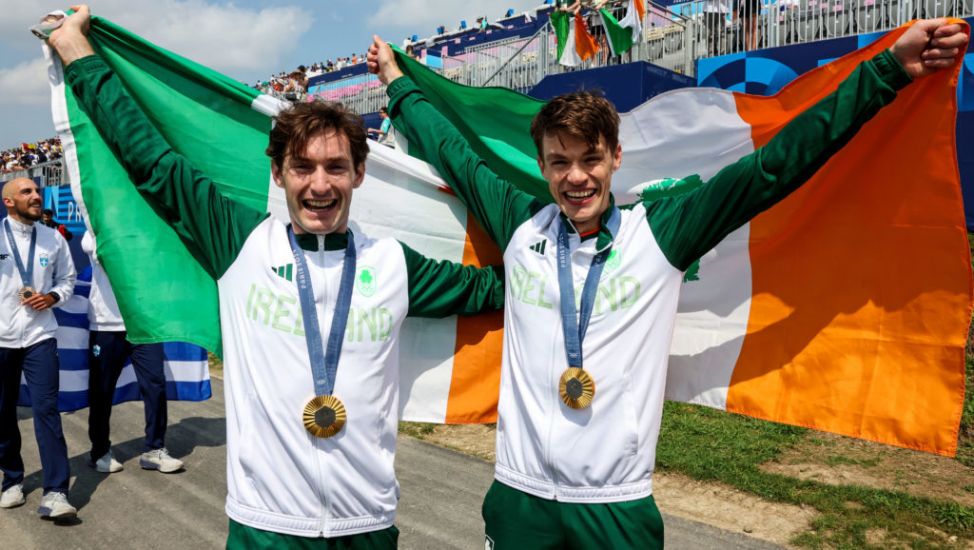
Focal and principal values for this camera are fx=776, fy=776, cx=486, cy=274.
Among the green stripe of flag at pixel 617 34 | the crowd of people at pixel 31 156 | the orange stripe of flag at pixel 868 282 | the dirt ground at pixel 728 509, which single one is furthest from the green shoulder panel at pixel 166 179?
the crowd of people at pixel 31 156

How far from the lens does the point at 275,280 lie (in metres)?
2.47

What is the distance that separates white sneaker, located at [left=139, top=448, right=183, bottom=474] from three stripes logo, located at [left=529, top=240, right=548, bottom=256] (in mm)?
4696

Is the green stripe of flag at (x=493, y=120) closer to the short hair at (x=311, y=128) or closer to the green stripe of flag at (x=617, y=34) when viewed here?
the short hair at (x=311, y=128)

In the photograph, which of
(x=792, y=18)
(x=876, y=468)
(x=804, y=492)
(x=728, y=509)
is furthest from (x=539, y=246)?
(x=792, y=18)

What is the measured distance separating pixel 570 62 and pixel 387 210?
10784 mm

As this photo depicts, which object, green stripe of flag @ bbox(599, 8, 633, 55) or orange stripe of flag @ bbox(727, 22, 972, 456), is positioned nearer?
orange stripe of flag @ bbox(727, 22, 972, 456)

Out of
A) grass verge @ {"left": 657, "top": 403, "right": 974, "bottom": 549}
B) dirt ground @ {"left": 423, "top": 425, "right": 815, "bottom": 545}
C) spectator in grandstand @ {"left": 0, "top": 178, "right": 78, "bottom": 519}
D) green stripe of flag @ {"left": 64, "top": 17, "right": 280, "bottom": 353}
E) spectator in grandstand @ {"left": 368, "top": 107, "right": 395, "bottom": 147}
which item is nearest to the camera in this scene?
green stripe of flag @ {"left": 64, "top": 17, "right": 280, "bottom": 353}

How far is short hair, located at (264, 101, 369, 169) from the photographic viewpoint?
2451 mm

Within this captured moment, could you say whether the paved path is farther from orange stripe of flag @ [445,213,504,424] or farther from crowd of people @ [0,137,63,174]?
crowd of people @ [0,137,63,174]

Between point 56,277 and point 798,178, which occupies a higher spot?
point 798,178

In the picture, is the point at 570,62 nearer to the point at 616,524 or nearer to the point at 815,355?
the point at 815,355

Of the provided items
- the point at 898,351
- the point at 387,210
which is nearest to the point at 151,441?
the point at 387,210

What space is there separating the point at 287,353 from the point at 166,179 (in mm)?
783

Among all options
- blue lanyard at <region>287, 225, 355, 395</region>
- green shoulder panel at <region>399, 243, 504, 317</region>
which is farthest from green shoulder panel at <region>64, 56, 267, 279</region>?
green shoulder panel at <region>399, 243, 504, 317</region>
